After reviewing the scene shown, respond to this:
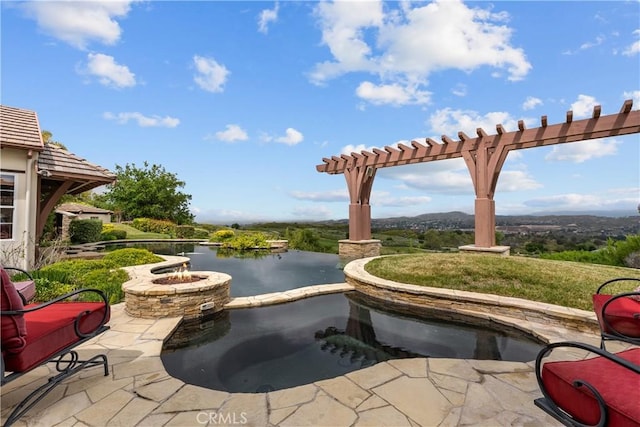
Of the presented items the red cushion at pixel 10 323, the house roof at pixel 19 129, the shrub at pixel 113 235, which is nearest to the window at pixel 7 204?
the house roof at pixel 19 129

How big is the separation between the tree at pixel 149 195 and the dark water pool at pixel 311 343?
2450 cm

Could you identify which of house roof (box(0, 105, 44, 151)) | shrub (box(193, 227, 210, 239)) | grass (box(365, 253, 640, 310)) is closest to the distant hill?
grass (box(365, 253, 640, 310))

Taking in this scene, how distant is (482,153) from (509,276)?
14.0ft

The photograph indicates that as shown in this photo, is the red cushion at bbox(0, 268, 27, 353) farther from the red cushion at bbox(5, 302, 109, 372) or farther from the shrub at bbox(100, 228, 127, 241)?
the shrub at bbox(100, 228, 127, 241)

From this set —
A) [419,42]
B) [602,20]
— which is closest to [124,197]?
[419,42]

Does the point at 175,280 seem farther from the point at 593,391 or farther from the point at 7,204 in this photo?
the point at 593,391

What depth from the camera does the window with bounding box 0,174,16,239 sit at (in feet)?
21.8

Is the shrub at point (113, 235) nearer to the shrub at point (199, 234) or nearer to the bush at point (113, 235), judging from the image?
the bush at point (113, 235)

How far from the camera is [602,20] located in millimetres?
5844

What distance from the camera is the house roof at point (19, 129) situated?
6504mm

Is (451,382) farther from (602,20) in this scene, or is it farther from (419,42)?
(602,20)

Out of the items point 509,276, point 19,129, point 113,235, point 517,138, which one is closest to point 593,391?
point 509,276

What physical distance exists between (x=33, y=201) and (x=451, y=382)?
31.8 ft

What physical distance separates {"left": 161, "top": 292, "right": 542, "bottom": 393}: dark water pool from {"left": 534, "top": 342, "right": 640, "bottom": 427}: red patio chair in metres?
2.01
